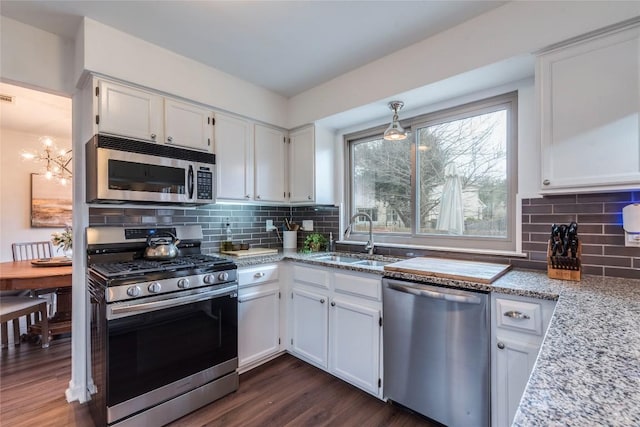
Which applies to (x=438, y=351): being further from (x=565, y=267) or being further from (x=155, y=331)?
(x=155, y=331)

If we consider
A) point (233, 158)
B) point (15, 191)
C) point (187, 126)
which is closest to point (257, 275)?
point (233, 158)

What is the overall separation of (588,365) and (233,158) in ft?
8.32

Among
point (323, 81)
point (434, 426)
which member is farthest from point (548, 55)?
point (434, 426)

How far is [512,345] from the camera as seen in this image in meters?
1.48

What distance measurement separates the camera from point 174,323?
1.81 metres

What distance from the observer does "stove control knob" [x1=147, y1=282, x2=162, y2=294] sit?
1709mm

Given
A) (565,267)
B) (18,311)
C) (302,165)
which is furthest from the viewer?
(302,165)

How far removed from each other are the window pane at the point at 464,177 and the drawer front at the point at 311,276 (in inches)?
37.0

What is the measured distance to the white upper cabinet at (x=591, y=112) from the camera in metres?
1.39

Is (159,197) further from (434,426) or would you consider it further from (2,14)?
(434,426)

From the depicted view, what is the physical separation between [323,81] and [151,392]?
2.64 meters

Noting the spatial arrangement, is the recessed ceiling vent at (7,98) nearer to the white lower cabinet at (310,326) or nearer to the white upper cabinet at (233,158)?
the white upper cabinet at (233,158)

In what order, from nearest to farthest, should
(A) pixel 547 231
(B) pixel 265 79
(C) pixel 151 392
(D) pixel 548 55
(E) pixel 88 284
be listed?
(D) pixel 548 55
(C) pixel 151 392
(A) pixel 547 231
(E) pixel 88 284
(B) pixel 265 79

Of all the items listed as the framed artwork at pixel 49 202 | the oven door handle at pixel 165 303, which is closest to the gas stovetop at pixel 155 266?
the oven door handle at pixel 165 303
